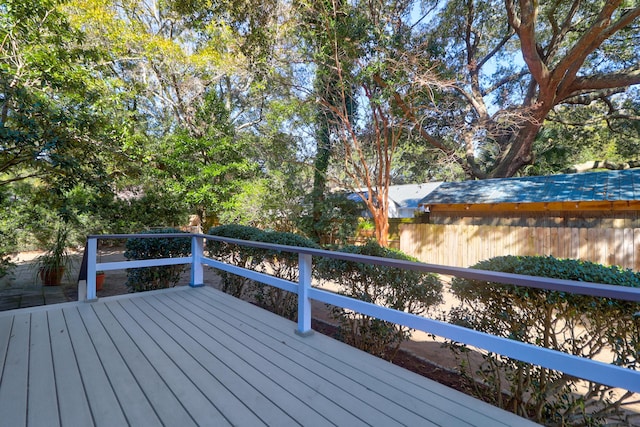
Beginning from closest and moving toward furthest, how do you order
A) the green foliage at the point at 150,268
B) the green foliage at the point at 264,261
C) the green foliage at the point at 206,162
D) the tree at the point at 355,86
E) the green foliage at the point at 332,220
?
the green foliage at the point at 264,261 → the green foliage at the point at 150,268 → the tree at the point at 355,86 → the green foliage at the point at 206,162 → the green foliage at the point at 332,220

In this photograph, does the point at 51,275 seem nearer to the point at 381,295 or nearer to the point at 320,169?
the point at 381,295

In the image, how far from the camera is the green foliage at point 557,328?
173cm

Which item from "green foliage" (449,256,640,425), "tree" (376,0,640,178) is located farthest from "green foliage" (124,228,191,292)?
"tree" (376,0,640,178)

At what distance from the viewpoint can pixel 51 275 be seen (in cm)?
559

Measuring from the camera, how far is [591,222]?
838 cm

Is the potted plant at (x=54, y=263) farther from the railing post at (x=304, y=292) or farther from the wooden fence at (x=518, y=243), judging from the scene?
the wooden fence at (x=518, y=243)

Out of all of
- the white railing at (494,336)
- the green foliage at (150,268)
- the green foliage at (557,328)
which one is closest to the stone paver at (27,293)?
the green foliage at (150,268)

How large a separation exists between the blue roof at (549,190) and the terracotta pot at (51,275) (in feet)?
34.4

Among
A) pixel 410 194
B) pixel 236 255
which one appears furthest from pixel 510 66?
pixel 236 255

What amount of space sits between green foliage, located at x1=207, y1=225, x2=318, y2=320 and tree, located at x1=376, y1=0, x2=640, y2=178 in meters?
4.77

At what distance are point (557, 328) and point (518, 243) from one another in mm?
6729

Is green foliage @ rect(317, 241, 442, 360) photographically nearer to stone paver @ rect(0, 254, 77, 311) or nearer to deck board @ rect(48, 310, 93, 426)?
deck board @ rect(48, 310, 93, 426)

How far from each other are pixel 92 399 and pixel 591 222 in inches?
439

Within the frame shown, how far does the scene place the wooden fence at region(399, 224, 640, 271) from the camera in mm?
6603
